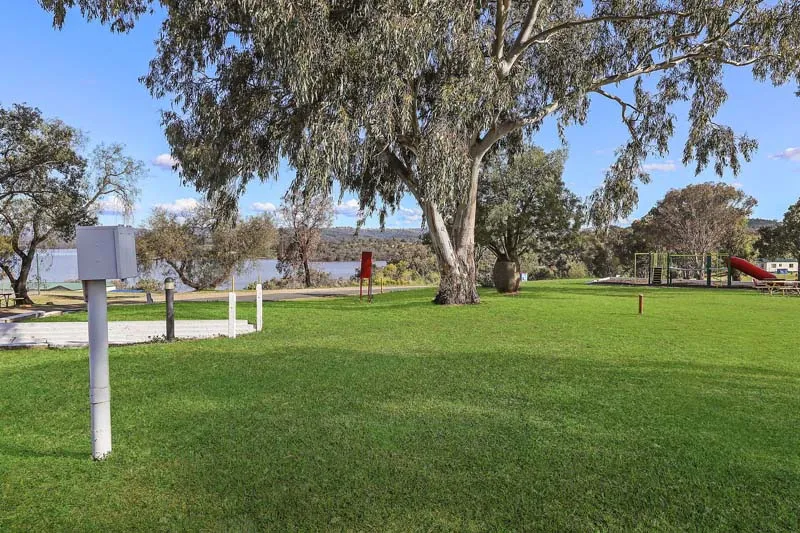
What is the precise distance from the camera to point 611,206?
59.5 ft

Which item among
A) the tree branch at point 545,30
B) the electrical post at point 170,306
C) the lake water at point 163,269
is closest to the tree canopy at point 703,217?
the lake water at point 163,269

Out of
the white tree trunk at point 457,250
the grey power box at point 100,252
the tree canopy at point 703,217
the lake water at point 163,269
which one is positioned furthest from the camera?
the tree canopy at point 703,217

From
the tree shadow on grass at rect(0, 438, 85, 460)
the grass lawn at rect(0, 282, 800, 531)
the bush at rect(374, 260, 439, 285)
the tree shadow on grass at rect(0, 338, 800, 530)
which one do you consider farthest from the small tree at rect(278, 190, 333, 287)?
the tree shadow on grass at rect(0, 438, 85, 460)

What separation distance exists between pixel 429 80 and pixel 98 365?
46.2ft

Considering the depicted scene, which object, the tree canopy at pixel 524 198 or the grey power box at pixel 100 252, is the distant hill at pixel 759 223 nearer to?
the tree canopy at pixel 524 198

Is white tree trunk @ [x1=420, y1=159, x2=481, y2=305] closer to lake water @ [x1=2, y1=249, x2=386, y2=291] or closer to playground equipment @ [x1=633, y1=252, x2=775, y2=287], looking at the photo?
lake water @ [x1=2, y1=249, x2=386, y2=291]

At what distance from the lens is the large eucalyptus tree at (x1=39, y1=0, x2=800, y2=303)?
42.7ft

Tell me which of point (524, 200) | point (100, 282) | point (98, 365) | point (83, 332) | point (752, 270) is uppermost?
point (524, 200)

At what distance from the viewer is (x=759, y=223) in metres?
49.5

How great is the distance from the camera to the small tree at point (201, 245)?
1085 inches

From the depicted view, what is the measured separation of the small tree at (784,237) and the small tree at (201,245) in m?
37.5

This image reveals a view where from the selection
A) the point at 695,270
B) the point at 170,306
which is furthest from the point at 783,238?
the point at 170,306

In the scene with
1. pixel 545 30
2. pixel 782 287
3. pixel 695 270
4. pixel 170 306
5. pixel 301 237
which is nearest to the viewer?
pixel 170 306

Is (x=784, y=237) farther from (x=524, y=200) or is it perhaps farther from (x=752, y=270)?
(x=524, y=200)
